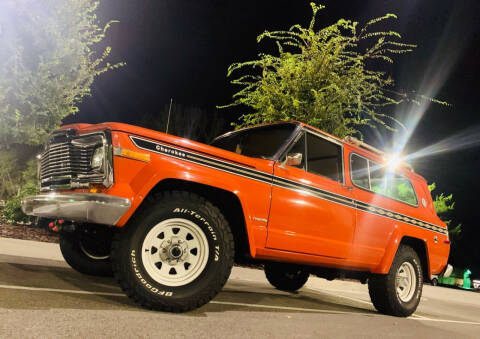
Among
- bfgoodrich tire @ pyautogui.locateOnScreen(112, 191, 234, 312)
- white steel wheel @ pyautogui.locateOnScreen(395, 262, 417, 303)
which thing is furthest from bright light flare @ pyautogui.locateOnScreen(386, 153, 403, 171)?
bfgoodrich tire @ pyautogui.locateOnScreen(112, 191, 234, 312)

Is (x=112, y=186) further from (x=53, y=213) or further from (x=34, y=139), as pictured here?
(x=34, y=139)

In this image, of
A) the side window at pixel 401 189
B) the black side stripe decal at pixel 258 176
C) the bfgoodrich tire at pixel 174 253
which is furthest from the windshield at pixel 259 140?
the side window at pixel 401 189

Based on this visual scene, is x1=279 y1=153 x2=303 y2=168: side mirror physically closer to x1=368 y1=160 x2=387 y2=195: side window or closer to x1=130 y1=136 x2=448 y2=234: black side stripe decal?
x1=130 y1=136 x2=448 y2=234: black side stripe decal

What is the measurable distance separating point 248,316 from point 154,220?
4.44ft

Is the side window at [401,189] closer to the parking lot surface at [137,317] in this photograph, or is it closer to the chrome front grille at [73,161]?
the parking lot surface at [137,317]

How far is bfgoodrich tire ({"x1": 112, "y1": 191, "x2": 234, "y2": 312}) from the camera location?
3.20 metres

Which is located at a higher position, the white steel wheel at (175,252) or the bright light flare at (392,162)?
the bright light flare at (392,162)

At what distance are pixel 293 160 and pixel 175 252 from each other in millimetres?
1597

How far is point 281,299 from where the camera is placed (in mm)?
5449

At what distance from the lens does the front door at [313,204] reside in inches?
159

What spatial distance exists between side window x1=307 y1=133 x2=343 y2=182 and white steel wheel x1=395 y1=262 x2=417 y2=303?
1801mm

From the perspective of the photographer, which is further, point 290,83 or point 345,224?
point 290,83

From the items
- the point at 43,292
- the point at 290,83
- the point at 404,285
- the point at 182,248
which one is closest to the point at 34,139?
the point at 290,83

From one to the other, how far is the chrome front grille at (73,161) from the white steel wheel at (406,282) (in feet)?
Answer: 14.3
